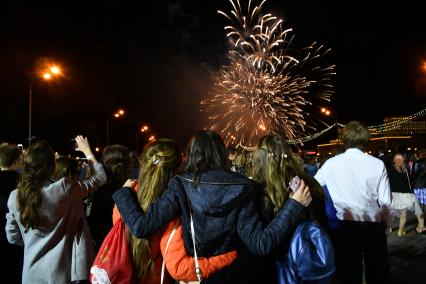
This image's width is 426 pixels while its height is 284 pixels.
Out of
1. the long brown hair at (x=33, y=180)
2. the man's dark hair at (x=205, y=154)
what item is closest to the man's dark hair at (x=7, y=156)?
the long brown hair at (x=33, y=180)

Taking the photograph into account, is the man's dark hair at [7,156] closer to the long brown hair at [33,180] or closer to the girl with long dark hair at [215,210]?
the long brown hair at [33,180]

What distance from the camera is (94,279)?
2760mm

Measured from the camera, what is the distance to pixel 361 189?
3.80 metres

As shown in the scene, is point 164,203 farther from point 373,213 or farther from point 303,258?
point 373,213

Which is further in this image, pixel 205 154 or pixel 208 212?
pixel 205 154

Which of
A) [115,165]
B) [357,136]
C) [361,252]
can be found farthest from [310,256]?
[115,165]

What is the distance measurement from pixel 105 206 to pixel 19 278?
4.93ft

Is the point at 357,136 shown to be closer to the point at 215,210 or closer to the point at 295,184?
the point at 295,184

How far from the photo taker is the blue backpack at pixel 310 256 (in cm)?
245

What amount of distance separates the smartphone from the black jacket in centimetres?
11

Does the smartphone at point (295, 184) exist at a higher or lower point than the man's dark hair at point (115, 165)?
A: lower

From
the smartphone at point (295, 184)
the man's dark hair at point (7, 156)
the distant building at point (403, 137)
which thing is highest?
the distant building at point (403, 137)

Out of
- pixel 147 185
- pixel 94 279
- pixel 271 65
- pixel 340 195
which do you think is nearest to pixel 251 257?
pixel 147 185

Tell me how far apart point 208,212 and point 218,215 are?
0.07 metres
